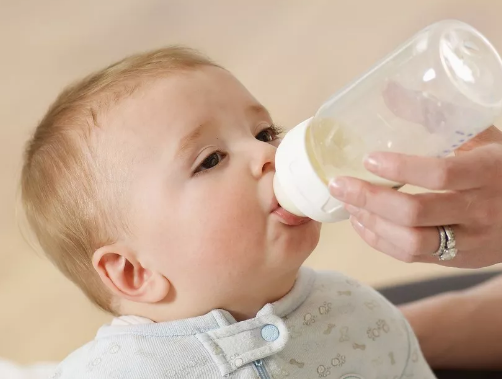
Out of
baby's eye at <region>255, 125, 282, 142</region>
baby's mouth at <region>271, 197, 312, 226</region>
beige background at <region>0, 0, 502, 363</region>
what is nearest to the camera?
baby's mouth at <region>271, 197, 312, 226</region>

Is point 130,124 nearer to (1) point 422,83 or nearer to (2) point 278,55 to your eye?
(1) point 422,83

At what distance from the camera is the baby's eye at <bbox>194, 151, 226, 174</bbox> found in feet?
2.72

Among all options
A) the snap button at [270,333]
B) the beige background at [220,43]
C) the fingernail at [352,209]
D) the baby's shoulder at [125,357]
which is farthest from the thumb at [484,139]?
the beige background at [220,43]

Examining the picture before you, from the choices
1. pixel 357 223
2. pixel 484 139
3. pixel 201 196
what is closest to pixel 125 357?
pixel 201 196

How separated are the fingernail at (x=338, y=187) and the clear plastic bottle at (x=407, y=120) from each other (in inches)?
1.8

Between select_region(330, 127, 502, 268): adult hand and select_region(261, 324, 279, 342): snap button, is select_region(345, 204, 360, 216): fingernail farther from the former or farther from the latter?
select_region(261, 324, 279, 342): snap button

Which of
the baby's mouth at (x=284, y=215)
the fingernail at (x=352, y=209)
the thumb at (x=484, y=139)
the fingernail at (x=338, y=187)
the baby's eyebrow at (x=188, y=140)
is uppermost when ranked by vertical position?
the baby's eyebrow at (x=188, y=140)

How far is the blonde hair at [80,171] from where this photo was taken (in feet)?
2.81

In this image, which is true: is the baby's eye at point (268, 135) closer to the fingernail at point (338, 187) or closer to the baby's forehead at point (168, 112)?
the baby's forehead at point (168, 112)

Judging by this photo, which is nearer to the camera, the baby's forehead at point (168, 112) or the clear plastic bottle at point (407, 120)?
the clear plastic bottle at point (407, 120)

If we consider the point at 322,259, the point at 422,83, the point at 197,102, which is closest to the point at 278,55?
the point at 322,259

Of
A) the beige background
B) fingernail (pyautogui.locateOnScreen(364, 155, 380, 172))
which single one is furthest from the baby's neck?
the beige background

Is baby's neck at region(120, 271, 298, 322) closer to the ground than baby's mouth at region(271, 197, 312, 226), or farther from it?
closer to the ground

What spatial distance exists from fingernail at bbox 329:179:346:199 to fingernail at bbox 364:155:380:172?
31 mm
